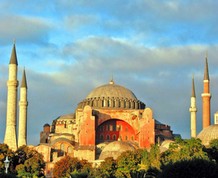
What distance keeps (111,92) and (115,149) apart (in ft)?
40.6

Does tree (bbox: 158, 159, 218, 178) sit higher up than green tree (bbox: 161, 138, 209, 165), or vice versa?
green tree (bbox: 161, 138, 209, 165)

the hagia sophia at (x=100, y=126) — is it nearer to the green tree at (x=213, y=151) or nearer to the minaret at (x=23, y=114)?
Result: the minaret at (x=23, y=114)

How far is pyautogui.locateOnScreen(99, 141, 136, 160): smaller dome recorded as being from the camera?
242ft

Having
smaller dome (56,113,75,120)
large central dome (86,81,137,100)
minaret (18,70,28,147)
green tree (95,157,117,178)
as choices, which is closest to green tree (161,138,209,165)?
green tree (95,157,117,178)

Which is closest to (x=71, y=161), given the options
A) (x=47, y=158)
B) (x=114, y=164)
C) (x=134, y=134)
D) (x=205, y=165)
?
(x=114, y=164)

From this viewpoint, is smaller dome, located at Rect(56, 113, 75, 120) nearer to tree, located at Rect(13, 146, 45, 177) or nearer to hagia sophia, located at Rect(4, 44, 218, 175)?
hagia sophia, located at Rect(4, 44, 218, 175)

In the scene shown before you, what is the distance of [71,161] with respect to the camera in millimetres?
67625

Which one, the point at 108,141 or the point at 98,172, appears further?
the point at 108,141

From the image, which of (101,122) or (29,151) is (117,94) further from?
(29,151)

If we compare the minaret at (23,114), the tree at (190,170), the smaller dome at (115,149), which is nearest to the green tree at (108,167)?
the smaller dome at (115,149)

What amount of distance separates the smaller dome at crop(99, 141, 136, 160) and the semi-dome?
8.25 meters

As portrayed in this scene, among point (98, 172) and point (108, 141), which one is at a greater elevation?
point (108, 141)

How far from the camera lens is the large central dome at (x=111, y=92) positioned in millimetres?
85262

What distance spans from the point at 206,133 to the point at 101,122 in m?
A: 11.5
